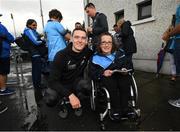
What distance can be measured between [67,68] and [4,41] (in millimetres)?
2052

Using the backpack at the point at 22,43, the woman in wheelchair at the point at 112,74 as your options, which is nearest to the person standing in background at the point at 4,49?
the backpack at the point at 22,43

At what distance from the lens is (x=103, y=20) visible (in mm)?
3988

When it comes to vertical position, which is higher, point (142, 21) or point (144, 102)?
point (142, 21)

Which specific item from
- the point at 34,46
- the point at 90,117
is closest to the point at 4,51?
the point at 34,46

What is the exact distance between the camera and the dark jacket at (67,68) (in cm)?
279

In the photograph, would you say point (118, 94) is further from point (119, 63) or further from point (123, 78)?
point (119, 63)

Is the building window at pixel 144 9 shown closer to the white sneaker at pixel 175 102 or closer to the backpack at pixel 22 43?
the white sneaker at pixel 175 102

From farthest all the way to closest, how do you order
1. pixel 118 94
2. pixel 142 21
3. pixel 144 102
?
pixel 142 21 → pixel 144 102 → pixel 118 94

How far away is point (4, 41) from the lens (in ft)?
14.0

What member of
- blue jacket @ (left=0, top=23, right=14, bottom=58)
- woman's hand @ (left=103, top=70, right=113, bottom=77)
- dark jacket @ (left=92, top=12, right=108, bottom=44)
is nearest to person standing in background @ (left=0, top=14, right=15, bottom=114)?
blue jacket @ (left=0, top=23, right=14, bottom=58)

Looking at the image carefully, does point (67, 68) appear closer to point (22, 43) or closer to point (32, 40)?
point (32, 40)

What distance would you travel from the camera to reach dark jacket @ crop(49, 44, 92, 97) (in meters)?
2.79

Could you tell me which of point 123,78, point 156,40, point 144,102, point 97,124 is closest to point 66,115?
point 97,124

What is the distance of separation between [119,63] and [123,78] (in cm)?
24
